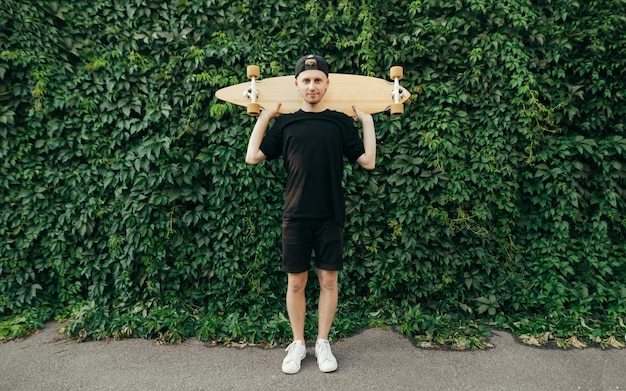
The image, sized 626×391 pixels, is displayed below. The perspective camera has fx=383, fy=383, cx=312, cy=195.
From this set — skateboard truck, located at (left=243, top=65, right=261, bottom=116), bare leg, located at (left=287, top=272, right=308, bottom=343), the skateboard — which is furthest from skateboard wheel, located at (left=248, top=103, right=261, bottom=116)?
bare leg, located at (left=287, top=272, right=308, bottom=343)

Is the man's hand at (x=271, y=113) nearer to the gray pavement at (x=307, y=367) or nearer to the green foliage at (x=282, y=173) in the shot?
the green foliage at (x=282, y=173)

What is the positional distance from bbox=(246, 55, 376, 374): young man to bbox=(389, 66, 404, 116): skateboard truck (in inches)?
7.9

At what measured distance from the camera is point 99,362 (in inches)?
112

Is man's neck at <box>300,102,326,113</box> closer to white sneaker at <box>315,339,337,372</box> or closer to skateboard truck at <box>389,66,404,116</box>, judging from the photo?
skateboard truck at <box>389,66,404,116</box>

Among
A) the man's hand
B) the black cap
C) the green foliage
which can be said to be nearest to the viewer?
the black cap

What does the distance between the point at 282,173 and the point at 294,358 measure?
1552 mm

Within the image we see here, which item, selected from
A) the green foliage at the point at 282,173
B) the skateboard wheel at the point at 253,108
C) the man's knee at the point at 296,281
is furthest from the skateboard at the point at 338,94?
the man's knee at the point at 296,281

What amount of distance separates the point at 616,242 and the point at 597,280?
453 millimetres

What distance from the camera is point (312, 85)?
253 cm

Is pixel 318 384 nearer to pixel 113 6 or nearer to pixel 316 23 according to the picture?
pixel 316 23

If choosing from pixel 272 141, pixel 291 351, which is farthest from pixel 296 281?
pixel 272 141

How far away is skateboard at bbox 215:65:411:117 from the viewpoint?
2719 mm

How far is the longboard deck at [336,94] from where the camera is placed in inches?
108

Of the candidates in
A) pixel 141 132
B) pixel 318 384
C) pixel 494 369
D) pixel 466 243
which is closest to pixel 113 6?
pixel 141 132
